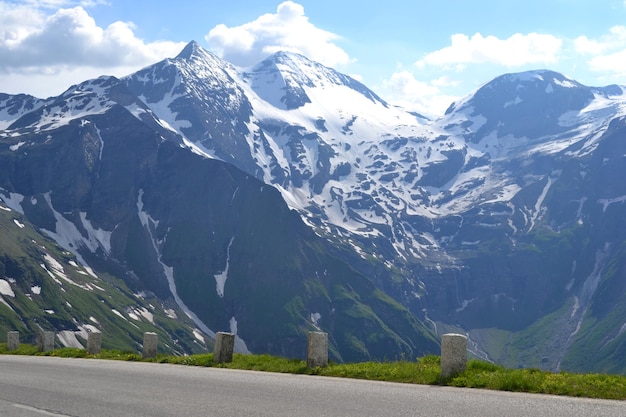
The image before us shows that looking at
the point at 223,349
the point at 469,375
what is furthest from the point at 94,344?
the point at 469,375

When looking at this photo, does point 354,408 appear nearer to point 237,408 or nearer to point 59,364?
point 237,408

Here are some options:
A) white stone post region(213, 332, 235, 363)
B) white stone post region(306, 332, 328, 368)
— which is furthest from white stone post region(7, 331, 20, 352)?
white stone post region(306, 332, 328, 368)

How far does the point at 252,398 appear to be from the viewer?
20.0 meters

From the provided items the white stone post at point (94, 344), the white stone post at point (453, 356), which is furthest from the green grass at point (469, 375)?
the white stone post at point (94, 344)

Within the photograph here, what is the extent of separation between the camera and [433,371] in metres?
23.0

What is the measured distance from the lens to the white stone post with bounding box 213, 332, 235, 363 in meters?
31.2

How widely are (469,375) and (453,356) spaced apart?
735mm

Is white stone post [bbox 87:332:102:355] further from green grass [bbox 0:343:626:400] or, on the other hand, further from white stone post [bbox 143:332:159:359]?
green grass [bbox 0:343:626:400]

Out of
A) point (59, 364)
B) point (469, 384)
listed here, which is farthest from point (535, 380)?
point (59, 364)

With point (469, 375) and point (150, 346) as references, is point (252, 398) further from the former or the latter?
point (150, 346)

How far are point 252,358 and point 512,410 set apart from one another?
15.8 meters

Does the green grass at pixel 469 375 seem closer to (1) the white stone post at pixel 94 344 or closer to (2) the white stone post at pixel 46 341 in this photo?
(1) the white stone post at pixel 94 344

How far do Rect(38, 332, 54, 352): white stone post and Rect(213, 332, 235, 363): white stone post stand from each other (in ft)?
58.9

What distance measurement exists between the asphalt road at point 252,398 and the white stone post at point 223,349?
159 inches
